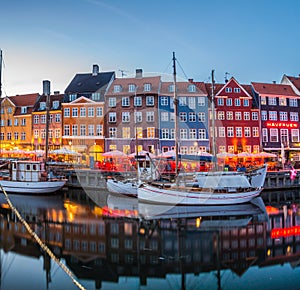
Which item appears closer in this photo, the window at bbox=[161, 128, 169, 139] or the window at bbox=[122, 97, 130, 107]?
the window at bbox=[161, 128, 169, 139]

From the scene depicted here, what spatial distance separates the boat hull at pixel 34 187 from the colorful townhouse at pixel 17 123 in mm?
17582

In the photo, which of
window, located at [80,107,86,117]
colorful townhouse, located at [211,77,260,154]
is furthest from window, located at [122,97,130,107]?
colorful townhouse, located at [211,77,260,154]

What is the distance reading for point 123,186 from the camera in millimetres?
26750

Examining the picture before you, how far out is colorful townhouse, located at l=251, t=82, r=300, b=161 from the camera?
44750mm

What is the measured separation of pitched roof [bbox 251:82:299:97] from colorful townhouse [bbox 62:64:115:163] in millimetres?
A: 19023

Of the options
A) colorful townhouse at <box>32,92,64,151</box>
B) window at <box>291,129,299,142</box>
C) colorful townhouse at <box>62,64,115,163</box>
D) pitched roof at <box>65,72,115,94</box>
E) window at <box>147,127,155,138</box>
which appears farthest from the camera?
window at <box>291,129,299,142</box>

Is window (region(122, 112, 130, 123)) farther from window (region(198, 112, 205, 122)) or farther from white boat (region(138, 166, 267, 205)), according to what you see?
white boat (region(138, 166, 267, 205))

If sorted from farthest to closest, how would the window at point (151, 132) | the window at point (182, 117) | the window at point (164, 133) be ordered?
the window at point (182, 117), the window at point (164, 133), the window at point (151, 132)

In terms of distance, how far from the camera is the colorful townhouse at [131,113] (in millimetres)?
40938

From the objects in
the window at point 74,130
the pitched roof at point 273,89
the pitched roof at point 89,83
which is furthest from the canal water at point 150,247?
the pitched roof at point 273,89

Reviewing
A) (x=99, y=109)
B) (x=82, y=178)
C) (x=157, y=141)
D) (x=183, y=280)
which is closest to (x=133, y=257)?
(x=183, y=280)

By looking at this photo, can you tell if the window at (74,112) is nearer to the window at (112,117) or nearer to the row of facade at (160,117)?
the row of facade at (160,117)

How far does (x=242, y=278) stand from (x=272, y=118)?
37.9 metres

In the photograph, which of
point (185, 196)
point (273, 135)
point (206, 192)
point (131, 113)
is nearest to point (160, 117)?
point (131, 113)
